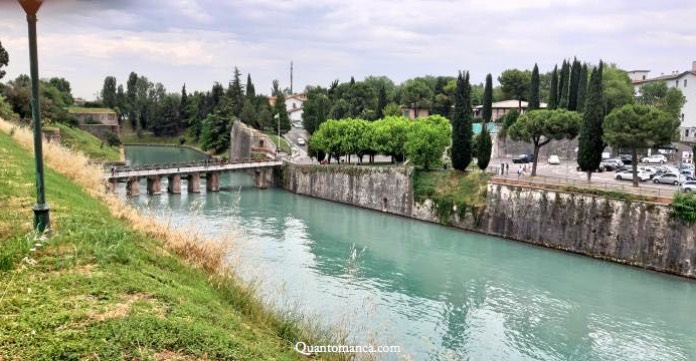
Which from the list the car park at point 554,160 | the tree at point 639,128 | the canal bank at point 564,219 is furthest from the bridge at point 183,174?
the tree at point 639,128

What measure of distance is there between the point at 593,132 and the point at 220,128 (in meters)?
58.0

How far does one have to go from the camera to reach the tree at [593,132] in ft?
113

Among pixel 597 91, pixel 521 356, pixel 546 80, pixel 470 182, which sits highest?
pixel 546 80

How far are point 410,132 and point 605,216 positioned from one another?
17701mm

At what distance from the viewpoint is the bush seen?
25.9 m

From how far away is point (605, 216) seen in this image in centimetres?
2905

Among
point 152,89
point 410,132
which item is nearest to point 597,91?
point 410,132

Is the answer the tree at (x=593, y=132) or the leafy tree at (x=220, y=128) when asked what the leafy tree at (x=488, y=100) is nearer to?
the tree at (x=593, y=132)

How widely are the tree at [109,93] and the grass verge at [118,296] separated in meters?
119

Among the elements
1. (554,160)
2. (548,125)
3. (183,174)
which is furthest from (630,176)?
(183,174)

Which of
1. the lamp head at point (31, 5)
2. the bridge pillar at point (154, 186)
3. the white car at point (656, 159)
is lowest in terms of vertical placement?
the bridge pillar at point (154, 186)

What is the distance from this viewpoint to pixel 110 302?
6.74m

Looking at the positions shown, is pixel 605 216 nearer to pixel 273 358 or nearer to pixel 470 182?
pixel 470 182

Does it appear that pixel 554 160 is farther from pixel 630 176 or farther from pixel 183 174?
pixel 183 174
